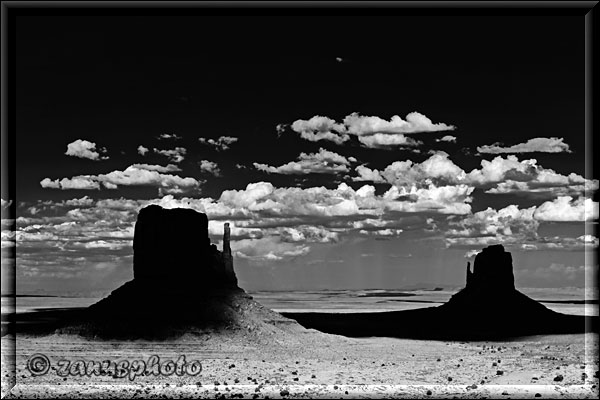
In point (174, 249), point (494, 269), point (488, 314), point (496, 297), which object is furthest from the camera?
point (496, 297)

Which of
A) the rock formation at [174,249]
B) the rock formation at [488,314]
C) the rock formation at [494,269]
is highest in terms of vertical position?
the rock formation at [174,249]

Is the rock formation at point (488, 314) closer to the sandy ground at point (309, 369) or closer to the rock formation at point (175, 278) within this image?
the sandy ground at point (309, 369)

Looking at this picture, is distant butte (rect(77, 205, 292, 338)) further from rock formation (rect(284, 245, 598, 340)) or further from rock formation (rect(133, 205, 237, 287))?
rock formation (rect(284, 245, 598, 340))

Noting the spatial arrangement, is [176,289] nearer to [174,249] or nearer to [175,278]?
Result: [175,278]

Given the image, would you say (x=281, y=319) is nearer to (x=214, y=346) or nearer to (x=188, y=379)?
(x=214, y=346)

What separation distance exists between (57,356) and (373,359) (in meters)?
34.8

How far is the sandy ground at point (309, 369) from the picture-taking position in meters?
45.0

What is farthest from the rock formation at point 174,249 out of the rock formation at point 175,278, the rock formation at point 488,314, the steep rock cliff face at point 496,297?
the steep rock cliff face at point 496,297

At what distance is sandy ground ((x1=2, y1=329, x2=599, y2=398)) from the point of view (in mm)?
45031

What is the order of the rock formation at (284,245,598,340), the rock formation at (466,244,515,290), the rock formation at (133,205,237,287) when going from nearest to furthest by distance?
1. the rock formation at (133,205,237,287)
2. the rock formation at (284,245,598,340)
3. the rock formation at (466,244,515,290)

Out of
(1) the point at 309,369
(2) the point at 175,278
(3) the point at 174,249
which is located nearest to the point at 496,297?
(2) the point at 175,278

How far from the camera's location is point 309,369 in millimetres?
70375

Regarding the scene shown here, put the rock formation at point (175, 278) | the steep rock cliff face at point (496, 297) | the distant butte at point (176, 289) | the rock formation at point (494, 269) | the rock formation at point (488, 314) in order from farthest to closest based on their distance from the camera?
the rock formation at point (494, 269), the steep rock cliff face at point (496, 297), the rock formation at point (488, 314), the rock formation at point (175, 278), the distant butte at point (176, 289)

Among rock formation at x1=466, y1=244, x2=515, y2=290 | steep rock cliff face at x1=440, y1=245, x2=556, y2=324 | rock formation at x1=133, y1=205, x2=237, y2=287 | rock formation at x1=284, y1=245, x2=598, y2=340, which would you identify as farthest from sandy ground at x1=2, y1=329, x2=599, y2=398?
rock formation at x1=466, y1=244, x2=515, y2=290
